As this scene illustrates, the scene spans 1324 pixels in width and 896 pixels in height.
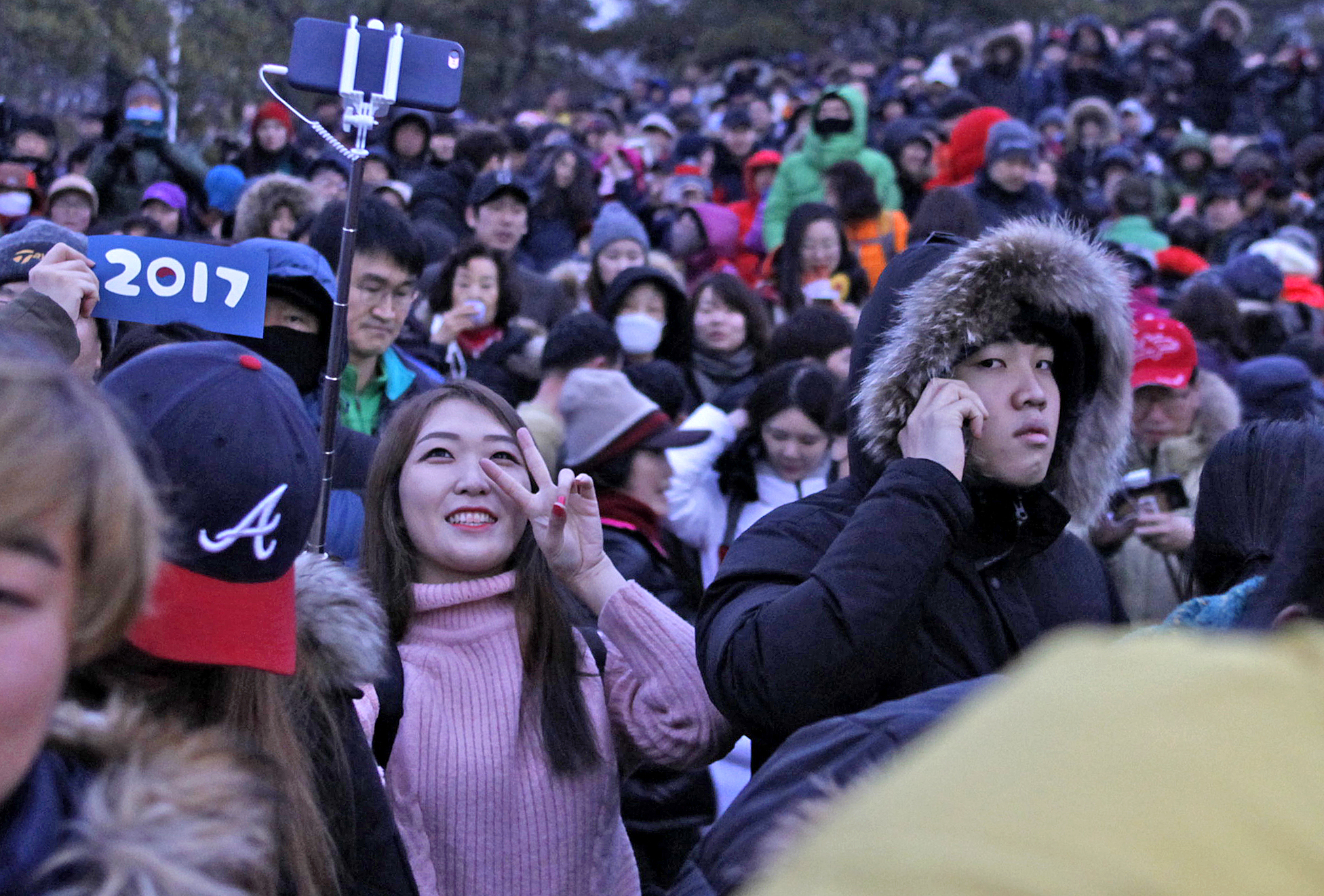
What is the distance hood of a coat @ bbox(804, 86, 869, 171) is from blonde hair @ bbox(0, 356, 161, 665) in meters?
8.03

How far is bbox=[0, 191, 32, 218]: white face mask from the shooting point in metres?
7.64

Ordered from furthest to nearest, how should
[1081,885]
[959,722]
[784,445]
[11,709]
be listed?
1. [784,445]
2. [11,709]
3. [959,722]
4. [1081,885]

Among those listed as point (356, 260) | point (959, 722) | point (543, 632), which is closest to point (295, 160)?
point (356, 260)

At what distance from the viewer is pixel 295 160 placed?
1005 cm

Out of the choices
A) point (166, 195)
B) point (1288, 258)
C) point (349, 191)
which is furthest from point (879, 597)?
point (1288, 258)

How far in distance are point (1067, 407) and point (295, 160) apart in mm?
8021

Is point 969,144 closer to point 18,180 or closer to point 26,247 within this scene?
point 18,180

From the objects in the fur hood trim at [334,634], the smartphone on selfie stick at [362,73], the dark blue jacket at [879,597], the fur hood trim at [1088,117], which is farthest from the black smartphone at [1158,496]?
the fur hood trim at [1088,117]

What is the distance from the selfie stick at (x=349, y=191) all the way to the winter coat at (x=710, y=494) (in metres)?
1.40

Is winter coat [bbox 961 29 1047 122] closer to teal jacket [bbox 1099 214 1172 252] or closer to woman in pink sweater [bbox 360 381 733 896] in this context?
teal jacket [bbox 1099 214 1172 252]

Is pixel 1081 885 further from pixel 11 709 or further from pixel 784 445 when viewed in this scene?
pixel 784 445

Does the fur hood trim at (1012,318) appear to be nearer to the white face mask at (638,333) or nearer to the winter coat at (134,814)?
the winter coat at (134,814)

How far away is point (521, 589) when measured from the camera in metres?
2.85

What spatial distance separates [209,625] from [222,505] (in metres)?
0.15
